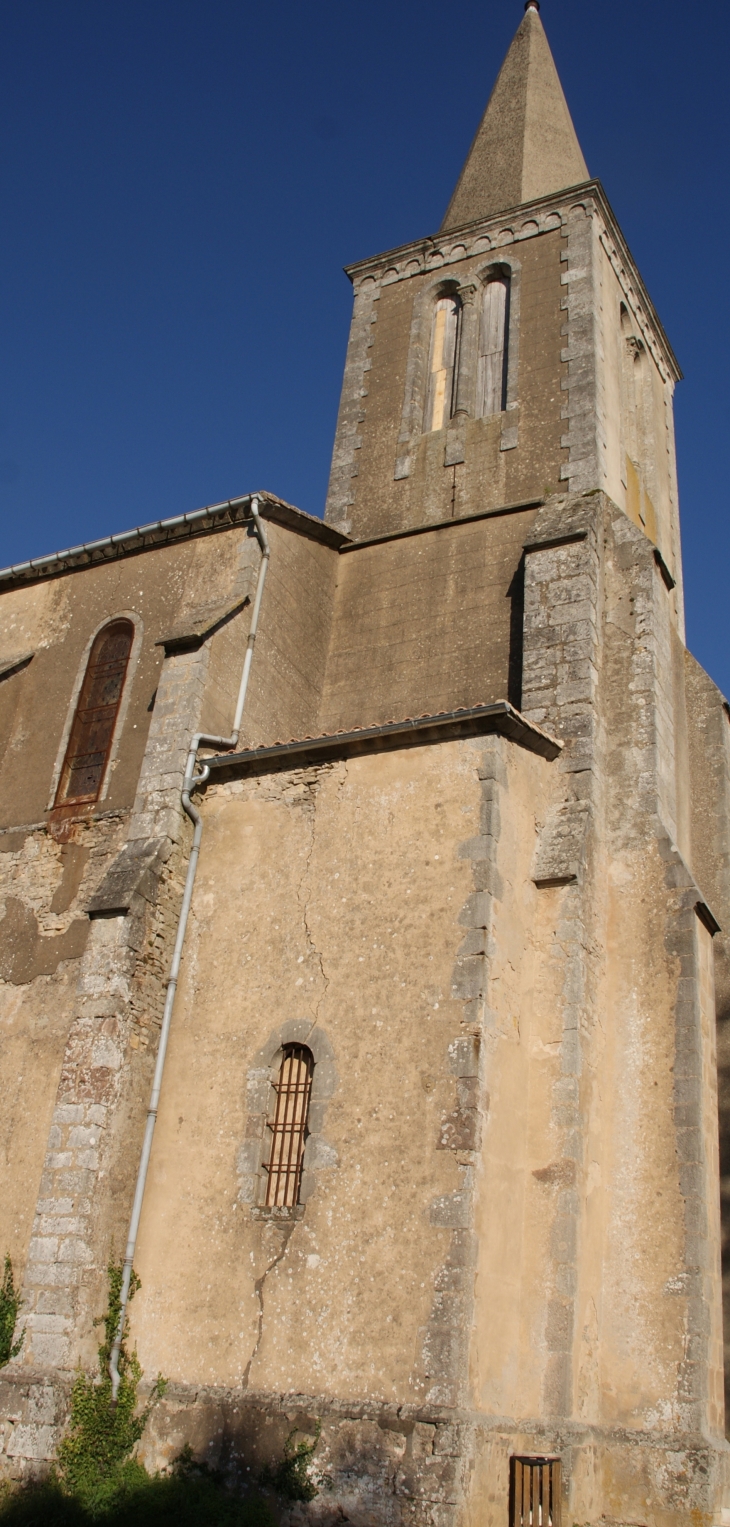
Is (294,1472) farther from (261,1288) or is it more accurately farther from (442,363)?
(442,363)

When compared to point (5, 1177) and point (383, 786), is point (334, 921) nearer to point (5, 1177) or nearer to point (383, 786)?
point (383, 786)

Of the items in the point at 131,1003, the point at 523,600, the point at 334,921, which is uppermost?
the point at 523,600

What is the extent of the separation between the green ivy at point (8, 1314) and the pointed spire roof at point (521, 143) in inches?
563

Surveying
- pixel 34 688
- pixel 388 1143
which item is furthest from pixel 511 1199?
pixel 34 688

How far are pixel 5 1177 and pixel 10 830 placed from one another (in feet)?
11.3

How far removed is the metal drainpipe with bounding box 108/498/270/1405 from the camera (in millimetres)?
8914

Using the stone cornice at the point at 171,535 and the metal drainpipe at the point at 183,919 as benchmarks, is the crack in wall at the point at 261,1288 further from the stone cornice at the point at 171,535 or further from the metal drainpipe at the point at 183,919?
the stone cornice at the point at 171,535

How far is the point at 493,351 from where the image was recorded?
15.2 m

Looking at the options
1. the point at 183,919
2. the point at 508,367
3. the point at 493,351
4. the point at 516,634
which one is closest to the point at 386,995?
the point at 183,919

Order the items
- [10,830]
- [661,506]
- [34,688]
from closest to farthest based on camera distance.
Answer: [10,830], [34,688], [661,506]

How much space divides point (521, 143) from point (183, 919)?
1366 centimetres

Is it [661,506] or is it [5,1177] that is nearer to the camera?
[5,1177]

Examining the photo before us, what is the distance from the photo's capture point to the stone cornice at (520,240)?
15586 mm

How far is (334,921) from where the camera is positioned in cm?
959
